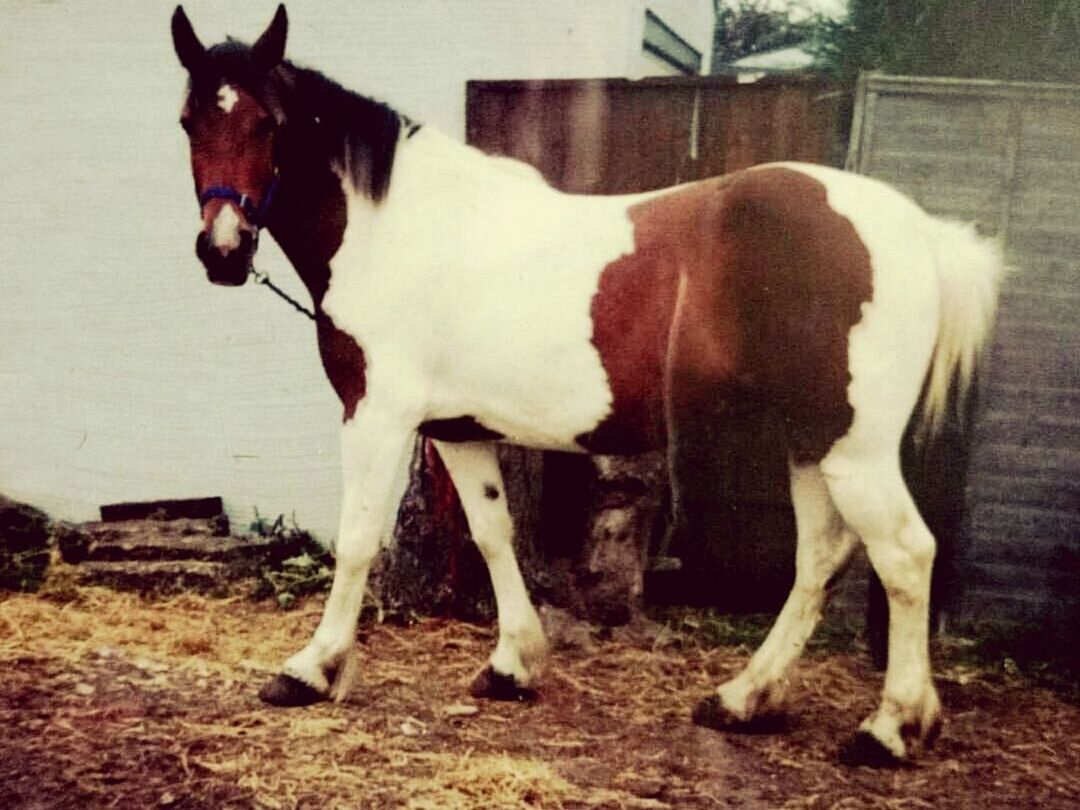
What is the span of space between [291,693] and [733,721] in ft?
3.75

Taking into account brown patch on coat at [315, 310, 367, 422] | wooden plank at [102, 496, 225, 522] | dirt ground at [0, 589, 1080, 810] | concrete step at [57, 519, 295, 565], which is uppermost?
brown patch on coat at [315, 310, 367, 422]

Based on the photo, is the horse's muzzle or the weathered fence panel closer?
the horse's muzzle

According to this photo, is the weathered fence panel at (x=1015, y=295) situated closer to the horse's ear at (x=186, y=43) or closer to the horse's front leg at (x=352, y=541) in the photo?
the horse's front leg at (x=352, y=541)

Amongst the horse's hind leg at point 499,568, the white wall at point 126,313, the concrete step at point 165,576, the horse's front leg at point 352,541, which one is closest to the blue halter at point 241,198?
the horse's front leg at point 352,541

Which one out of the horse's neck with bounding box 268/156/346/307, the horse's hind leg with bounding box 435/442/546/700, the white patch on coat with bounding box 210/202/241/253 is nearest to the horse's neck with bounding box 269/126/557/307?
the horse's neck with bounding box 268/156/346/307

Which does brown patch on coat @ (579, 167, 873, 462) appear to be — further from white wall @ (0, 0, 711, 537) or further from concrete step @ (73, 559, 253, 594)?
concrete step @ (73, 559, 253, 594)

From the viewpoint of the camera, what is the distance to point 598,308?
2.64m

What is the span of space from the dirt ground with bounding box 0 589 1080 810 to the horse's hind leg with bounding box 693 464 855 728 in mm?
76

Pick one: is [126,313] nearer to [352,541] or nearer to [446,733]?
[352,541]

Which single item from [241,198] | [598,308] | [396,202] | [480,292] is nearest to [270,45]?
[241,198]

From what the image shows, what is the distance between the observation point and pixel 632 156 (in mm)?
3457

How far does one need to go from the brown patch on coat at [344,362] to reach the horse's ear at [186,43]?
66 cm

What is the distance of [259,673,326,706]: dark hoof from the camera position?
2830 millimetres

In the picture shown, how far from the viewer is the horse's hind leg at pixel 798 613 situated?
2746mm
